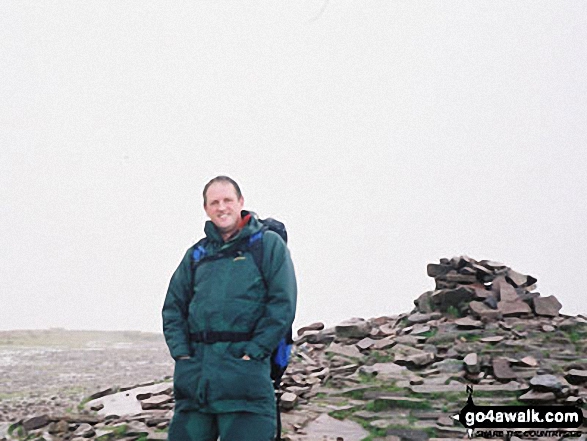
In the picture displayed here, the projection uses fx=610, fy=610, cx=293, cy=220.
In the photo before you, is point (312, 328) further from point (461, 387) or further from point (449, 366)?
point (461, 387)

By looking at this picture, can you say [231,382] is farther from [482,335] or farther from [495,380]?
[482,335]

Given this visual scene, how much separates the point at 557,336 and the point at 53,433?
31.2 feet

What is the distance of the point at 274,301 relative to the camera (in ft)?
15.4

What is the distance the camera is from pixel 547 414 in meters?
7.74

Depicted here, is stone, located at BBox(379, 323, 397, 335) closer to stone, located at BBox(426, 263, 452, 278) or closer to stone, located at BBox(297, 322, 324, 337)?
stone, located at BBox(297, 322, 324, 337)

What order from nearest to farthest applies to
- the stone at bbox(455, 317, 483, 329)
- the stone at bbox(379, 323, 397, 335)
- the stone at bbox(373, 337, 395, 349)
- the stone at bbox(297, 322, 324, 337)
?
the stone at bbox(373, 337, 395, 349) < the stone at bbox(455, 317, 483, 329) < the stone at bbox(379, 323, 397, 335) < the stone at bbox(297, 322, 324, 337)

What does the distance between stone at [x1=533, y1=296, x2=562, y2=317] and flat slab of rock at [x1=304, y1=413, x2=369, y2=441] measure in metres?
6.92

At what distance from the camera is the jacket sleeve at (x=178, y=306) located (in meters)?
4.89

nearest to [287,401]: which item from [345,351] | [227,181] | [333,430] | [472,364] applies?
[333,430]

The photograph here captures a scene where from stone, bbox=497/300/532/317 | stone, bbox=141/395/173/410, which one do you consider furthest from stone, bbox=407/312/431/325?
stone, bbox=141/395/173/410

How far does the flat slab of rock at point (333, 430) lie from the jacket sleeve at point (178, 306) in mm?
3584

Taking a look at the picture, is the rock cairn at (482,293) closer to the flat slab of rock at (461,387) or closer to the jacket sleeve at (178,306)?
the flat slab of rock at (461,387)

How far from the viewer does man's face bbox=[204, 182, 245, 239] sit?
4914mm
